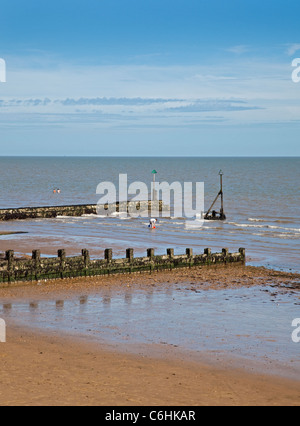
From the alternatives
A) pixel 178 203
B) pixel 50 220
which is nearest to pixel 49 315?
pixel 50 220

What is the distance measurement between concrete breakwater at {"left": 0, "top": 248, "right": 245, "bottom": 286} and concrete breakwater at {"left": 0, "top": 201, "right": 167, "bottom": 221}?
107 feet

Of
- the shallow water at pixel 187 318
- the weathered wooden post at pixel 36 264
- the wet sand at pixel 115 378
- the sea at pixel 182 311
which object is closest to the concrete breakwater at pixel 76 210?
the sea at pixel 182 311

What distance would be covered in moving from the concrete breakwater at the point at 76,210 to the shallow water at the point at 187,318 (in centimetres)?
3622

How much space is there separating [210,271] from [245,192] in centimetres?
8755

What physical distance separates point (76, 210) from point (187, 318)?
4621cm

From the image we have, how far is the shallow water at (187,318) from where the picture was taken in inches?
791

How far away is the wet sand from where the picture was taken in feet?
49.4

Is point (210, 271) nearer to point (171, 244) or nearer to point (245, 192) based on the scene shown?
point (171, 244)

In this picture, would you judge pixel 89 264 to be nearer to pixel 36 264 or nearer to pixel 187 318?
pixel 36 264

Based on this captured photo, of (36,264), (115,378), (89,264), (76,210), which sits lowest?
(115,378)

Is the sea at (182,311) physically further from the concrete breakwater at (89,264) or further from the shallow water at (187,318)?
the concrete breakwater at (89,264)

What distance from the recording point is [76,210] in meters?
68.7

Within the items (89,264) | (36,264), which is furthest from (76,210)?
(36,264)

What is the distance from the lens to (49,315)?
23.3m
